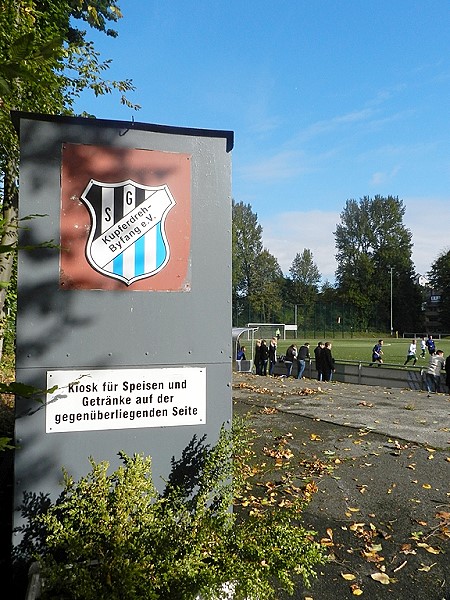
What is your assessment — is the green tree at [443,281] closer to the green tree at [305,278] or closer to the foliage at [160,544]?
the green tree at [305,278]

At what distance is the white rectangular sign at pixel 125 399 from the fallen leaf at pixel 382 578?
1.52 m

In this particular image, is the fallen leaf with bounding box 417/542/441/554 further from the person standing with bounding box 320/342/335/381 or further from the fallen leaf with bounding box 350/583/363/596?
the person standing with bounding box 320/342/335/381

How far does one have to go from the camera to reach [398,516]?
4434 millimetres

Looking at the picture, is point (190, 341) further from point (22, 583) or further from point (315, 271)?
point (315, 271)

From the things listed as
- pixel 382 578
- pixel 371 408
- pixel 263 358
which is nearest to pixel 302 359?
pixel 263 358

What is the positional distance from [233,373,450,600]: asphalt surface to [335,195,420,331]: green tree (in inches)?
3179

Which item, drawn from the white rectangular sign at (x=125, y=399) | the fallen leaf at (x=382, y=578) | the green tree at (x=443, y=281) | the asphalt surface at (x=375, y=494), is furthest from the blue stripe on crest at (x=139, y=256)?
the green tree at (x=443, y=281)

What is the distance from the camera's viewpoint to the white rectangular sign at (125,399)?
324cm

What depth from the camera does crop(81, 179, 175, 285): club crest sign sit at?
3.36 meters

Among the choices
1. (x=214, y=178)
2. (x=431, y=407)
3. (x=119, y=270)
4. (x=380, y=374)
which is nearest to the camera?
(x=119, y=270)

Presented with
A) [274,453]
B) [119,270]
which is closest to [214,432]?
[119,270]

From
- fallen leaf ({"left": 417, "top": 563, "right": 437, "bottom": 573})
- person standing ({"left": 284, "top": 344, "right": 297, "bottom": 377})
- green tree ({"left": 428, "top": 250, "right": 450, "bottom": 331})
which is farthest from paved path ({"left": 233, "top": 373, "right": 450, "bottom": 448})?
green tree ({"left": 428, "top": 250, "right": 450, "bottom": 331})

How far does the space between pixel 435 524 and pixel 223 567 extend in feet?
8.05

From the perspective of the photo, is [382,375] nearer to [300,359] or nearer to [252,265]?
[300,359]
